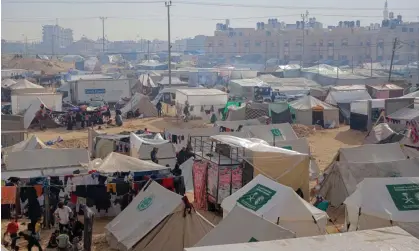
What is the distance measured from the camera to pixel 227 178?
11797mm

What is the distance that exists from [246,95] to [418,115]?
18.1 m

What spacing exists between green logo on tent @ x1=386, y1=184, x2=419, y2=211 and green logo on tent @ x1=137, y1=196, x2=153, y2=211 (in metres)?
3.88

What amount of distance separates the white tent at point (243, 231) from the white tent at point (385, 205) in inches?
86.4

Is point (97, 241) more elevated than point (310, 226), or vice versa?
point (310, 226)

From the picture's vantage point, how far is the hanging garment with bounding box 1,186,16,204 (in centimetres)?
1141

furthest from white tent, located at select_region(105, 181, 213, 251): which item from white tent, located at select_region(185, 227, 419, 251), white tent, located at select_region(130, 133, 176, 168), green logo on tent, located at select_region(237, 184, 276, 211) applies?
white tent, located at select_region(130, 133, 176, 168)

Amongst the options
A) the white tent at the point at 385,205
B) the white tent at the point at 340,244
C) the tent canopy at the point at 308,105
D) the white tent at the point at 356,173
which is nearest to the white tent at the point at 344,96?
the tent canopy at the point at 308,105

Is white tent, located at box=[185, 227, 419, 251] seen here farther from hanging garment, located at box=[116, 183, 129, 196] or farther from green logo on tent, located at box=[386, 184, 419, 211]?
hanging garment, located at box=[116, 183, 129, 196]

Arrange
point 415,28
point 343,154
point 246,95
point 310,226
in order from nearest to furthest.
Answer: point 310,226 < point 343,154 < point 246,95 < point 415,28

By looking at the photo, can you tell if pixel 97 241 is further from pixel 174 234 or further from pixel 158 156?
pixel 158 156

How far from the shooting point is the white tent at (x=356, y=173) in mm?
12086

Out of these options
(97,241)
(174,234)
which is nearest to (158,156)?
(97,241)

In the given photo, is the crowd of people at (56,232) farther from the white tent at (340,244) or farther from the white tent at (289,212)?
the white tent at (340,244)

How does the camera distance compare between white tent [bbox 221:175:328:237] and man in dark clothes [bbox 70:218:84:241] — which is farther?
man in dark clothes [bbox 70:218:84:241]
